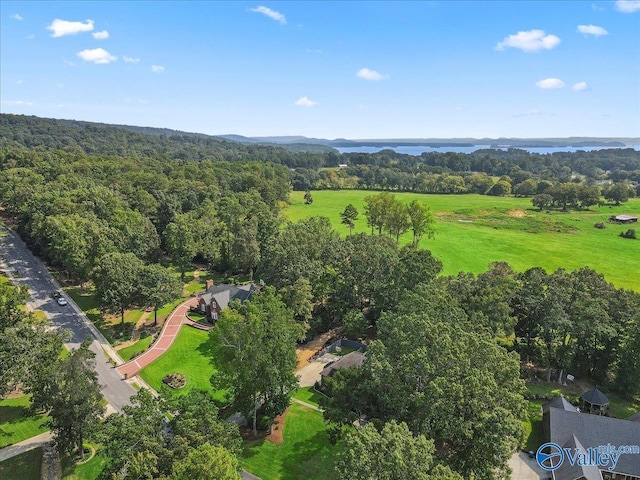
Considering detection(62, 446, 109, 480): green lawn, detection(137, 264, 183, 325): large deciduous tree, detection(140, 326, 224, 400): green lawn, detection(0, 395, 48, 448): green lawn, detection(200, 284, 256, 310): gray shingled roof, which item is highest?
detection(137, 264, 183, 325): large deciduous tree

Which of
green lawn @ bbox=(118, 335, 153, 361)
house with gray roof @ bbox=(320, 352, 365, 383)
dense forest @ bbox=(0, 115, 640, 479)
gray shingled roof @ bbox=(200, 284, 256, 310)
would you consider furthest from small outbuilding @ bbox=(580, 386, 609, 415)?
green lawn @ bbox=(118, 335, 153, 361)

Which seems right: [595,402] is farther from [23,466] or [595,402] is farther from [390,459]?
[23,466]

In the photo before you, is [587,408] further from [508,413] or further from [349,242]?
[349,242]

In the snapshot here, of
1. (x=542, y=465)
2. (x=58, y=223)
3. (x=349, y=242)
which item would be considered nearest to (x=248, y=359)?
(x=542, y=465)

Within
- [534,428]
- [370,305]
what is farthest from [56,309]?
[534,428]

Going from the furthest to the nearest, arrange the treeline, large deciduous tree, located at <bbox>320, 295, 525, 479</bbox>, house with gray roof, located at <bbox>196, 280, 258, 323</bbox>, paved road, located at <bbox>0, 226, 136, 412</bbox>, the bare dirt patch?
1. the treeline
2. house with gray roof, located at <bbox>196, 280, 258, 323</bbox>
3. the bare dirt patch
4. paved road, located at <bbox>0, 226, 136, 412</bbox>
5. large deciduous tree, located at <bbox>320, 295, 525, 479</bbox>

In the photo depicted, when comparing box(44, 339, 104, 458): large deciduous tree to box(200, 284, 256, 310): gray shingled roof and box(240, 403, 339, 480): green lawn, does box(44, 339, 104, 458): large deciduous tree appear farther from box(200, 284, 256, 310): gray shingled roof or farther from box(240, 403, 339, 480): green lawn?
box(200, 284, 256, 310): gray shingled roof
